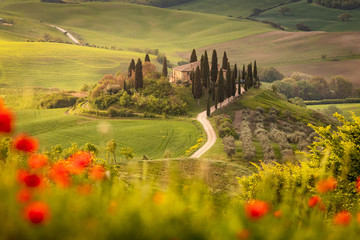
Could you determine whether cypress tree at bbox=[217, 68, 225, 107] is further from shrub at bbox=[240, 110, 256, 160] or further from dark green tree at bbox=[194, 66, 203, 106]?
shrub at bbox=[240, 110, 256, 160]

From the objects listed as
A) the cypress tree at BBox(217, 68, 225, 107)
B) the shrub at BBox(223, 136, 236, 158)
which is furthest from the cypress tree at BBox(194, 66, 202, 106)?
the shrub at BBox(223, 136, 236, 158)

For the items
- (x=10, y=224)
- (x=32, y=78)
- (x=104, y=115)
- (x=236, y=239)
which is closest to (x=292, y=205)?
(x=236, y=239)

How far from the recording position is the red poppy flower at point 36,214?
4812 mm

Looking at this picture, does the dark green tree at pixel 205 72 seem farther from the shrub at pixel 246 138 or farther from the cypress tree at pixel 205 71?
the shrub at pixel 246 138

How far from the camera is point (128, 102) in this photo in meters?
101

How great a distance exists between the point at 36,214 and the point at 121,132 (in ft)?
269

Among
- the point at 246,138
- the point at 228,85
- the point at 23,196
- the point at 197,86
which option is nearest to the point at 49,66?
the point at 197,86

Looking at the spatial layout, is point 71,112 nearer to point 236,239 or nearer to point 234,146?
point 234,146

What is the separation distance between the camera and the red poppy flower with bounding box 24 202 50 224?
4.81 meters

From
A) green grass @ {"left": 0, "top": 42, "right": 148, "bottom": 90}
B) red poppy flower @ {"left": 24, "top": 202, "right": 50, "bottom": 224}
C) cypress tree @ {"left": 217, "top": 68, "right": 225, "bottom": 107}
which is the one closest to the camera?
red poppy flower @ {"left": 24, "top": 202, "right": 50, "bottom": 224}

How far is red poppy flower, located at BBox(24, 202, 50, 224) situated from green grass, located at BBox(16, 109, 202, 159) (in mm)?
65406

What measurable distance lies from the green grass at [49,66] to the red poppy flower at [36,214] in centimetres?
15505

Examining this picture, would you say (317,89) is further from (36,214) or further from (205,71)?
(36,214)

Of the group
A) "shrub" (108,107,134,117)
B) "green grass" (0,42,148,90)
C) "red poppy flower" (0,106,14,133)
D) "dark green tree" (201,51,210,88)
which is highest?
"green grass" (0,42,148,90)
